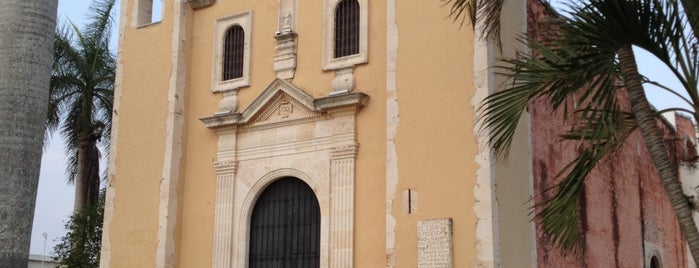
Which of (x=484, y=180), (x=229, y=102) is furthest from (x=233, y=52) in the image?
(x=484, y=180)

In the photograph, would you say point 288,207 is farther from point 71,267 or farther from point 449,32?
point 71,267

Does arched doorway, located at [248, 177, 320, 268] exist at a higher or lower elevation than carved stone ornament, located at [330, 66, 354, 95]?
lower

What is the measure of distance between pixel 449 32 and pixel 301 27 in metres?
3.30

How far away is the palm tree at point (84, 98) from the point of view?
2514cm

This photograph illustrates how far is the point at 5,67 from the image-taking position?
9.61m

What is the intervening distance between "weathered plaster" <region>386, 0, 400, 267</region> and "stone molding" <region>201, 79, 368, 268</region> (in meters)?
0.64

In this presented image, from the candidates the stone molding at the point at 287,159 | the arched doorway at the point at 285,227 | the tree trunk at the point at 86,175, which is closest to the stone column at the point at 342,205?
the stone molding at the point at 287,159

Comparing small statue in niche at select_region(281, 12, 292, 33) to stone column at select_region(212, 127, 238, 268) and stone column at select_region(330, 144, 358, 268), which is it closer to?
stone column at select_region(212, 127, 238, 268)

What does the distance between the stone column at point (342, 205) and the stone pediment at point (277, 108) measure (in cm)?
89

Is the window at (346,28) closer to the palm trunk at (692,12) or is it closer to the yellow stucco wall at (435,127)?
the yellow stucco wall at (435,127)

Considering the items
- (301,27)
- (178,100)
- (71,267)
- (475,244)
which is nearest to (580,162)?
(475,244)

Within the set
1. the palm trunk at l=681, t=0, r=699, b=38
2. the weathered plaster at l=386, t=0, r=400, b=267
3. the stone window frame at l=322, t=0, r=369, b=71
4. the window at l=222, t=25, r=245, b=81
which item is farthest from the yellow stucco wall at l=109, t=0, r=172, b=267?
the palm trunk at l=681, t=0, r=699, b=38

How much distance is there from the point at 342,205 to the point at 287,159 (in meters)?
1.63

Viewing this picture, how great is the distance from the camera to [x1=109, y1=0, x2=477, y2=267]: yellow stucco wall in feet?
48.9
